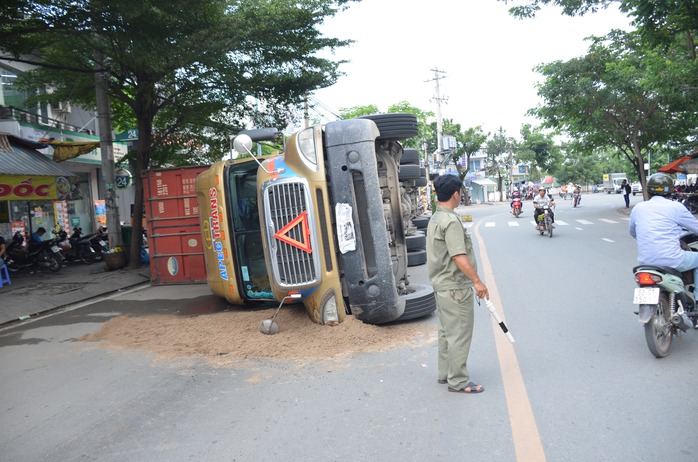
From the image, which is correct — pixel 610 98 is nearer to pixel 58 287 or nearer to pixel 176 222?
pixel 176 222

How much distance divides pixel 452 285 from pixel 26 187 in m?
12.4

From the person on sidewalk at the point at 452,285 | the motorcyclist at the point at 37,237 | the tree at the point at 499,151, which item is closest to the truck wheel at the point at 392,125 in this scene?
the person on sidewalk at the point at 452,285

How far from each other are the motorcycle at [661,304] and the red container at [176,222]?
8139mm

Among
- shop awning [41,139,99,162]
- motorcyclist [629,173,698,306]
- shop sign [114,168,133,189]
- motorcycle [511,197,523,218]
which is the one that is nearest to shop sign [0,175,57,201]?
shop sign [114,168,133,189]

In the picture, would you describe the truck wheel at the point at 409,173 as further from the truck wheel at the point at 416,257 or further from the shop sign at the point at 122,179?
the shop sign at the point at 122,179

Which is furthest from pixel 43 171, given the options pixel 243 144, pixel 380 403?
pixel 380 403

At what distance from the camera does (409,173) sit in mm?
12664

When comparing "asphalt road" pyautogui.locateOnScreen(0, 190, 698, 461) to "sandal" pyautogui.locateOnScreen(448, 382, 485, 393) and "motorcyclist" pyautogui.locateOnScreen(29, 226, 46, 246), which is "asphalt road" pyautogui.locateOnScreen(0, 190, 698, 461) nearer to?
"sandal" pyautogui.locateOnScreen(448, 382, 485, 393)

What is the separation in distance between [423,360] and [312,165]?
237 centimetres

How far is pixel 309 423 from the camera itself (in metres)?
4.11

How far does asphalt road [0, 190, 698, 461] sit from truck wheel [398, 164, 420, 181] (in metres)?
5.89

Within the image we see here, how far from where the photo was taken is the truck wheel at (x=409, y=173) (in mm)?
12609

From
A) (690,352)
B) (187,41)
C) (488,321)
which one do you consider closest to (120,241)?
(187,41)

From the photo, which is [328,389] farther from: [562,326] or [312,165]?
[562,326]
